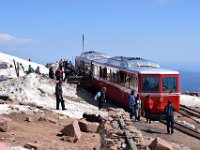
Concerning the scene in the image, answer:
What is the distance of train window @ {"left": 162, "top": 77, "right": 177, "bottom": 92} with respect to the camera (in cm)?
2716

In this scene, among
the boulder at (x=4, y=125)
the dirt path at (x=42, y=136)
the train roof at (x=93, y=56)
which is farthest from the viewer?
the train roof at (x=93, y=56)

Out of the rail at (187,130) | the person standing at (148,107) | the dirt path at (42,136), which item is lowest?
the rail at (187,130)

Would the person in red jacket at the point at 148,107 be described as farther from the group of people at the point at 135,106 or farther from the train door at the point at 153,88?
the train door at the point at 153,88

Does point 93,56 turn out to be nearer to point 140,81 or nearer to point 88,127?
point 140,81

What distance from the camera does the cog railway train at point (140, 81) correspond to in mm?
26906

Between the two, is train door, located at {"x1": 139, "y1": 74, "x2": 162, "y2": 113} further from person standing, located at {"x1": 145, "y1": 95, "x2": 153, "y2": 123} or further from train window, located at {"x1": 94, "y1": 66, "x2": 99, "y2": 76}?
train window, located at {"x1": 94, "y1": 66, "x2": 99, "y2": 76}

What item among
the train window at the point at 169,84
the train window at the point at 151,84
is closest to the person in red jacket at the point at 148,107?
the train window at the point at 151,84

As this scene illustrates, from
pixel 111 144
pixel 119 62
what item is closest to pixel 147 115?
pixel 119 62

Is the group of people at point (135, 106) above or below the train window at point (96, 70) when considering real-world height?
below

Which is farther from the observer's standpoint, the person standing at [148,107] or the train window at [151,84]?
the train window at [151,84]

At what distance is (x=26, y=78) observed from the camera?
97.7 ft

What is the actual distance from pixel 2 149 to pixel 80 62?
119 ft

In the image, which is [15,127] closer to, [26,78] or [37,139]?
[37,139]

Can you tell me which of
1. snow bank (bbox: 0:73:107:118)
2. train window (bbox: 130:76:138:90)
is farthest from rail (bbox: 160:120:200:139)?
snow bank (bbox: 0:73:107:118)
